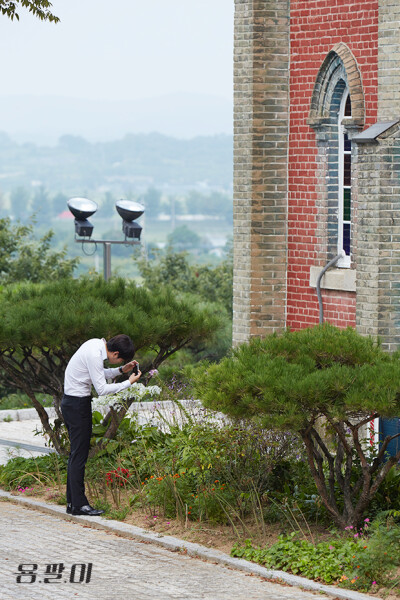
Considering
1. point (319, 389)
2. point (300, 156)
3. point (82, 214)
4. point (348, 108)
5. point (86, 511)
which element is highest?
point (348, 108)

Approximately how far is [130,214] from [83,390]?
8489 millimetres

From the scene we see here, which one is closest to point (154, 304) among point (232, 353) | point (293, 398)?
point (232, 353)

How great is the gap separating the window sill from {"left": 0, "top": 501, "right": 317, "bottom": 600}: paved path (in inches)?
224

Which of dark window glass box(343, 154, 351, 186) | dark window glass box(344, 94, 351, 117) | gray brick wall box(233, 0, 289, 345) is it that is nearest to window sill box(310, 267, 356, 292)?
gray brick wall box(233, 0, 289, 345)

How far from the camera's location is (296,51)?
15.1 metres

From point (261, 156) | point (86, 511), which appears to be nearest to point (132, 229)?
point (261, 156)

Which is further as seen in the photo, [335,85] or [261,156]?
[261,156]

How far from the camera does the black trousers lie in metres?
10.5

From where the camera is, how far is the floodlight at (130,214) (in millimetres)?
18656

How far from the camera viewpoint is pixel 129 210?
61.2ft

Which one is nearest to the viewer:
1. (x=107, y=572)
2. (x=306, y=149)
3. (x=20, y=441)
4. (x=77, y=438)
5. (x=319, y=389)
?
(x=319, y=389)

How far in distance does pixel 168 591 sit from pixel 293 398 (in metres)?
1.69

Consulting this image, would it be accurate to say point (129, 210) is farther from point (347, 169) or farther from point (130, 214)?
point (347, 169)

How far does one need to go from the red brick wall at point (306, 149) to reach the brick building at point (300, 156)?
0.01m
